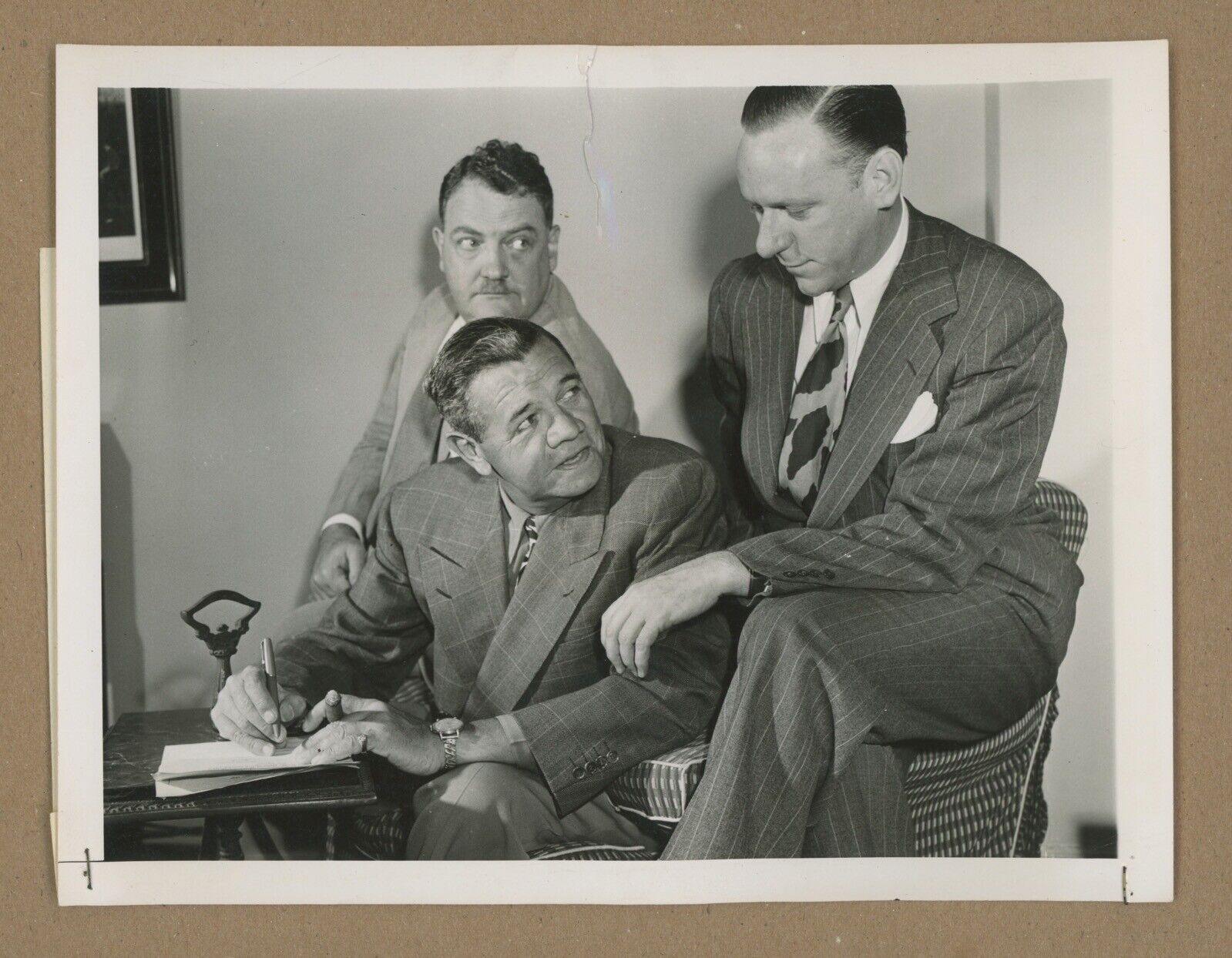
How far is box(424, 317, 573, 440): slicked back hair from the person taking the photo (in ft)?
4.37

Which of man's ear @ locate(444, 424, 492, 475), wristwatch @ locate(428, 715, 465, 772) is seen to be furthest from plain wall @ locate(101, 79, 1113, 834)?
wristwatch @ locate(428, 715, 465, 772)

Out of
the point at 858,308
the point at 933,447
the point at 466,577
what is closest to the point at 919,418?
the point at 933,447

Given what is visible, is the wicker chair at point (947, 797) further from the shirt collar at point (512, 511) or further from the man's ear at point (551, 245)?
the man's ear at point (551, 245)

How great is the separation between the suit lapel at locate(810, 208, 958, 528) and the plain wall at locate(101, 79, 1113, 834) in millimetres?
81

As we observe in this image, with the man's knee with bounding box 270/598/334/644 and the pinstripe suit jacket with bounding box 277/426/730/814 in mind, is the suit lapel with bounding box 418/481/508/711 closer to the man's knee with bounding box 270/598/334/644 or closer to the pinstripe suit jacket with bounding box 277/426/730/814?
the pinstripe suit jacket with bounding box 277/426/730/814

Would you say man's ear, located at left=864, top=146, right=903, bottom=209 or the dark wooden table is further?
man's ear, located at left=864, top=146, right=903, bottom=209

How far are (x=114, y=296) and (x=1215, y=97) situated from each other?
4.28 feet

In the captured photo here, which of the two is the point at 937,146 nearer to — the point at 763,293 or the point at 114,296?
the point at 763,293

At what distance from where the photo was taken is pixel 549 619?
132 cm

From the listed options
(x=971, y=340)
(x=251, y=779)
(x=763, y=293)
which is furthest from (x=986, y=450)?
(x=251, y=779)

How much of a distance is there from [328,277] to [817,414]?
59cm

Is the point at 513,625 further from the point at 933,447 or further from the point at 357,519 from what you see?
the point at 933,447

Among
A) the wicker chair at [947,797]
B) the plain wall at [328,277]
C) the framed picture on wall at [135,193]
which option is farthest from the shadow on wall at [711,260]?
the framed picture on wall at [135,193]

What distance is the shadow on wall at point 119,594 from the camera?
135 cm
